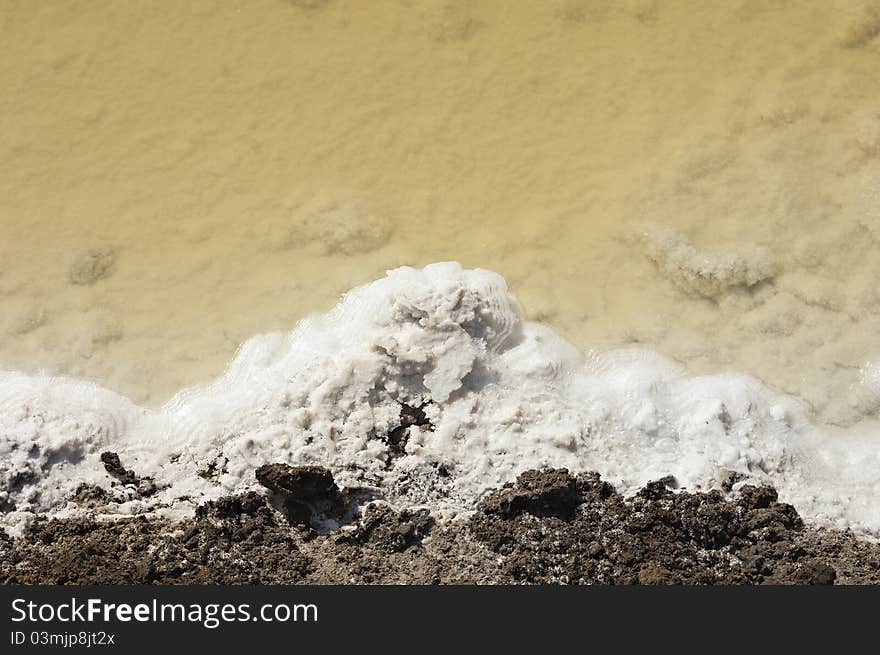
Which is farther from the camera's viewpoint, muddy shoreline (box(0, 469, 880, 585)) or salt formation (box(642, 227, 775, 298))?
salt formation (box(642, 227, 775, 298))

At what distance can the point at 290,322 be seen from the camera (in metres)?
5.72

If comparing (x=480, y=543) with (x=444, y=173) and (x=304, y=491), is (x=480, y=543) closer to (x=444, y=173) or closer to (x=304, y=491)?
(x=304, y=491)

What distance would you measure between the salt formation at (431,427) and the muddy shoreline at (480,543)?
116 millimetres

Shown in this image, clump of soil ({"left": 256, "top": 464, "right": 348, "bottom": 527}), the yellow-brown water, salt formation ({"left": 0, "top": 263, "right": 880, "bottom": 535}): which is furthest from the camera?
the yellow-brown water

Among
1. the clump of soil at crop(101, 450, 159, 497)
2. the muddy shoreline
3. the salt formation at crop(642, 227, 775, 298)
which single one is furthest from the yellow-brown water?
the muddy shoreline

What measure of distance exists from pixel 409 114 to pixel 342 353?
5.89ft

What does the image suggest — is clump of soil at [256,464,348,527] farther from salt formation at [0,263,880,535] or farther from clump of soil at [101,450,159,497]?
clump of soil at [101,450,159,497]

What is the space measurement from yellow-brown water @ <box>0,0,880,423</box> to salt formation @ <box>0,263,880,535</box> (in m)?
0.29

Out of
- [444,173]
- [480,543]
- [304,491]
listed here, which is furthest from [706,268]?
[304,491]

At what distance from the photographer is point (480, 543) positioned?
499 centimetres

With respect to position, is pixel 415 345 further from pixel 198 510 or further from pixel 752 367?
pixel 752 367

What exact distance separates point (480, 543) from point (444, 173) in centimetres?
226

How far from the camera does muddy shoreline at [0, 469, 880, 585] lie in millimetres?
4891

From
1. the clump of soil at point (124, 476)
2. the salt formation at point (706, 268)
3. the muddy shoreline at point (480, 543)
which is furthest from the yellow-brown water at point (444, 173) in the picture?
the muddy shoreline at point (480, 543)
